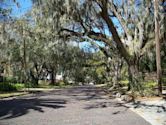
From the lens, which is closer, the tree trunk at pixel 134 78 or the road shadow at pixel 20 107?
the road shadow at pixel 20 107

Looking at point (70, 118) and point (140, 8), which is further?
point (140, 8)

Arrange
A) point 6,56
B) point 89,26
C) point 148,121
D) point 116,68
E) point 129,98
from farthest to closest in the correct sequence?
point 6,56 < point 116,68 < point 89,26 < point 129,98 < point 148,121

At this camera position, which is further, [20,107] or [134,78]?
[134,78]

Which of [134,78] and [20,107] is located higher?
[134,78]

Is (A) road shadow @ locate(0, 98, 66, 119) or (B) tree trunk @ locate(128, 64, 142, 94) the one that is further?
(B) tree trunk @ locate(128, 64, 142, 94)

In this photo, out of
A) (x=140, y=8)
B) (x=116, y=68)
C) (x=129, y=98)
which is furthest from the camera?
(x=116, y=68)

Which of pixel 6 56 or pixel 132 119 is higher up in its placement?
pixel 6 56

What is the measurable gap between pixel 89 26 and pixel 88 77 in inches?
3650

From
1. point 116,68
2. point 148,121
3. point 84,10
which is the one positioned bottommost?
point 148,121

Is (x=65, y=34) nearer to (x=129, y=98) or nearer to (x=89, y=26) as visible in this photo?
(x=89, y=26)

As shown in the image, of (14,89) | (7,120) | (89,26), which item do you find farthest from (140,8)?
(14,89)

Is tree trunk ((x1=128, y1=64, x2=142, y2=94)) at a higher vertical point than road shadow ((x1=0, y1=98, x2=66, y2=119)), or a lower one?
higher

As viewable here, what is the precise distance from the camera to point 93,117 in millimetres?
13070

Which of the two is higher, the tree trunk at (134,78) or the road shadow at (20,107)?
the tree trunk at (134,78)
